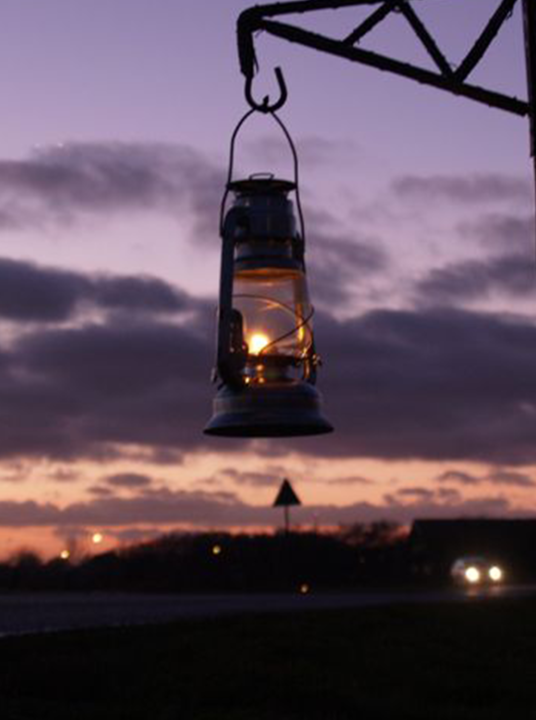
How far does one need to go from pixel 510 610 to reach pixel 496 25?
1765cm

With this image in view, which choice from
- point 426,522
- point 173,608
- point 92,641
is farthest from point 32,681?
point 426,522

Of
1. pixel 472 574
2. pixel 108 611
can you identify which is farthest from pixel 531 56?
pixel 472 574

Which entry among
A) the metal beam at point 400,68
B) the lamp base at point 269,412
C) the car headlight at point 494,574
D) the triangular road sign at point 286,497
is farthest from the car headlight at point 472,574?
the lamp base at point 269,412

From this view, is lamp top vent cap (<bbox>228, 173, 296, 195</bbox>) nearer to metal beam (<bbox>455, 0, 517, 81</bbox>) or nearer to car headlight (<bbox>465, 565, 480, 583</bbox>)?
metal beam (<bbox>455, 0, 517, 81</bbox>)

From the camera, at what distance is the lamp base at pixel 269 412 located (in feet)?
16.2

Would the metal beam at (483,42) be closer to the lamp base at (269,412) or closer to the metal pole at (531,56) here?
the metal pole at (531,56)

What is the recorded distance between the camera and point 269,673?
1163 centimetres

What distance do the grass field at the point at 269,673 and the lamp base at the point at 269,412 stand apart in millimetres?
4731

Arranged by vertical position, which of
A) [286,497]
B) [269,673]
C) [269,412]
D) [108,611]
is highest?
[286,497]

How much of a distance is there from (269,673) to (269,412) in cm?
710

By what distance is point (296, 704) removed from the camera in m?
10.4

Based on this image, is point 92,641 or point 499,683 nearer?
point 499,683

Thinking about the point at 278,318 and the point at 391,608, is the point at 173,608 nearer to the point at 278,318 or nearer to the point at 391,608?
the point at 391,608

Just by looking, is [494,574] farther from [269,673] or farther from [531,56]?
[531,56]
